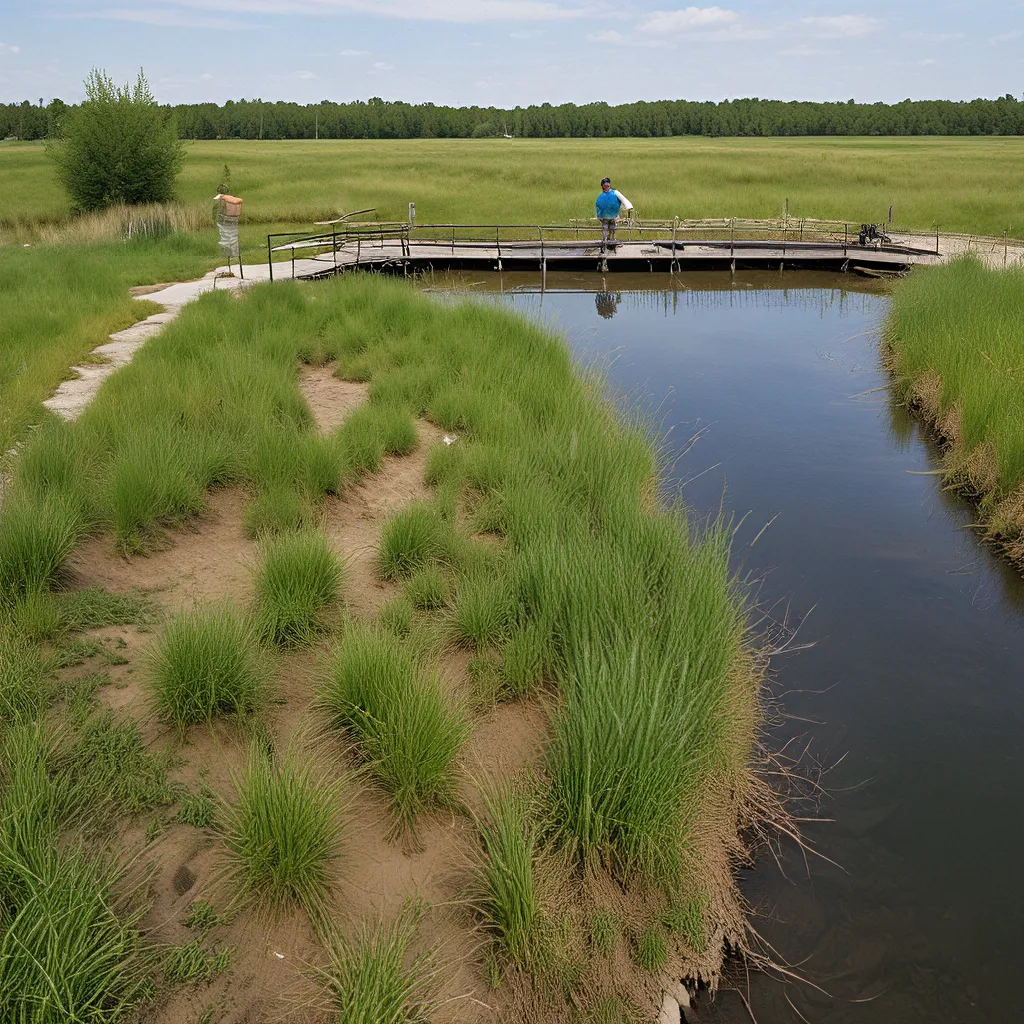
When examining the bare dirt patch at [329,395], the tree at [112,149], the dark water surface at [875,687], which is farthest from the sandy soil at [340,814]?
the tree at [112,149]

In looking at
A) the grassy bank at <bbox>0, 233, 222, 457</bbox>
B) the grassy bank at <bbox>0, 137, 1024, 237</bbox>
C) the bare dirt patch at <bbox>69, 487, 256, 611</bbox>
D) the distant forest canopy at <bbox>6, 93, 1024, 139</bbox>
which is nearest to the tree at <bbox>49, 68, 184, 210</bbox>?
the grassy bank at <bbox>0, 137, 1024, 237</bbox>

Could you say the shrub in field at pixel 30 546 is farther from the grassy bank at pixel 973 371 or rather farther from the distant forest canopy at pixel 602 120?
the distant forest canopy at pixel 602 120

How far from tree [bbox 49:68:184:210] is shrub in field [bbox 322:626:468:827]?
27774 mm

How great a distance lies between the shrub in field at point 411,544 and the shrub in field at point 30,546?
195cm

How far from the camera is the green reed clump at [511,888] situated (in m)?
3.75

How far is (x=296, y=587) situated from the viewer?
5.78m

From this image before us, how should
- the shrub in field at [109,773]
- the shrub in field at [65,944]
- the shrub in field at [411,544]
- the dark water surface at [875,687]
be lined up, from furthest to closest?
the shrub in field at [411,544]
the dark water surface at [875,687]
the shrub in field at [109,773]
the shrub in field at [65,944]

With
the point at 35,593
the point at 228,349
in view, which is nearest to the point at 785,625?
the point at 35,593

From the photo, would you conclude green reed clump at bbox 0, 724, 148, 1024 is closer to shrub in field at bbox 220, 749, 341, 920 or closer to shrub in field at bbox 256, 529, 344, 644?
shrub in field at bbox 220, 749, 341, 920

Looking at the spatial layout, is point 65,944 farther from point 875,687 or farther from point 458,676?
point 875,687

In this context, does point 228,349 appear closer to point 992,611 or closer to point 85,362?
point 85,362

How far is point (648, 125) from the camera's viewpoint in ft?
401

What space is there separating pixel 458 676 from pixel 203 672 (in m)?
1.39

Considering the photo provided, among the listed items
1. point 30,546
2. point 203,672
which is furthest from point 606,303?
point 203,672
